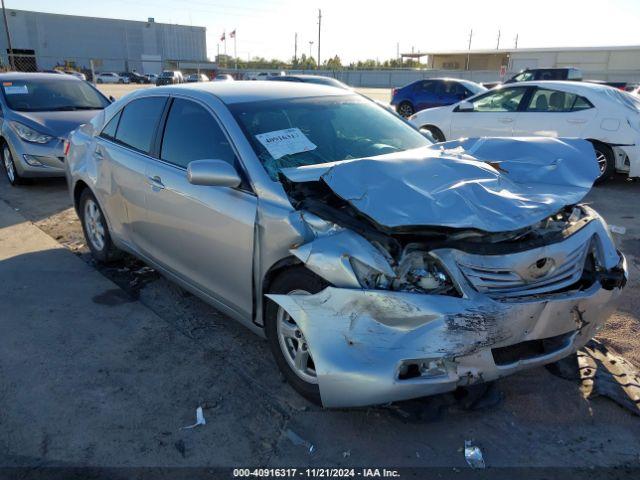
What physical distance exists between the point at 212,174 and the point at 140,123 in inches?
65.5

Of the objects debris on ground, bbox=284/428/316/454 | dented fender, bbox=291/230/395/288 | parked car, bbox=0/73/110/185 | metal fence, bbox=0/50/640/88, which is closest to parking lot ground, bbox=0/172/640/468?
debris on ground, bbox=284/428/316/454

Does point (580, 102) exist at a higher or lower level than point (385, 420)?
higher

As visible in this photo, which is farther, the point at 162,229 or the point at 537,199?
the point at 162,229

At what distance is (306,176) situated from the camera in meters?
2.92

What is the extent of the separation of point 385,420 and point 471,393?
1.74 ft

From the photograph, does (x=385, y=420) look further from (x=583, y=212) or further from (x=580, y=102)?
(x=580, y=102)

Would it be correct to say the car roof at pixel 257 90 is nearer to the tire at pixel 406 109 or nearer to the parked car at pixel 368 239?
the parked car at pixel 368 239

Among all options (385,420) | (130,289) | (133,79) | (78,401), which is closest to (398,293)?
(385,420)

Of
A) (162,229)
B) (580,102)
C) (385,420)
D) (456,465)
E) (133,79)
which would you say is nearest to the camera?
(456,465)

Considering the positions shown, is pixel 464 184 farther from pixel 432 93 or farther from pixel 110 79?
pixel 110 79

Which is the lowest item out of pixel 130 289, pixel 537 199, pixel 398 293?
pixel 130 289

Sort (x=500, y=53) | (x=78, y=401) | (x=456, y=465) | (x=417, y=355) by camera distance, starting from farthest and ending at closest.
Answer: (x=500, y=53) → (x=78, y=401) → (x=456, y=465) → (x=417, y=355)

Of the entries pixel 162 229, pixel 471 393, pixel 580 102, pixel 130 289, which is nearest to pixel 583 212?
pixel 471 393

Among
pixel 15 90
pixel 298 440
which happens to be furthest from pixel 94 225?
pixel 15 90
